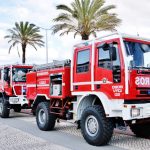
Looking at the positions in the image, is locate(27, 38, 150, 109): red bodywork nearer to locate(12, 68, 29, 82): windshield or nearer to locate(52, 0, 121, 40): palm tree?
locate(12, 68, 29, 82): windshield

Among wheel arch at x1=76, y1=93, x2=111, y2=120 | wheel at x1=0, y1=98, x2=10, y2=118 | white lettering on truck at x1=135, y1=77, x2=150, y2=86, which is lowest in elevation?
wheel at x1=0, y1=98, x2=10, y2=118

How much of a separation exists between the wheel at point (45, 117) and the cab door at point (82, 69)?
6.02 feet

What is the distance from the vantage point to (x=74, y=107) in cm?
1063

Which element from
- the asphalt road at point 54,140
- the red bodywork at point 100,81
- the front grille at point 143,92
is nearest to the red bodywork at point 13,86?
the asphalt road at point 54,140

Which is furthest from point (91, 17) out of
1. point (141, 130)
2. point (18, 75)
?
point (141, 130)

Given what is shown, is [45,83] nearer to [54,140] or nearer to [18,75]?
[54,140]

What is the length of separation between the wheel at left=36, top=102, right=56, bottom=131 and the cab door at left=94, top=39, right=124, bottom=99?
2830mm

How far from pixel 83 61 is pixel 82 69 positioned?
0.74 ft

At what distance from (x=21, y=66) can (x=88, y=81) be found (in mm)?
7531

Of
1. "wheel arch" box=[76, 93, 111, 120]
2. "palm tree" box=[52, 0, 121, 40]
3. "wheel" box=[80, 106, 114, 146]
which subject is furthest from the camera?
"palm tree" box=[52, 0, 121, 40]

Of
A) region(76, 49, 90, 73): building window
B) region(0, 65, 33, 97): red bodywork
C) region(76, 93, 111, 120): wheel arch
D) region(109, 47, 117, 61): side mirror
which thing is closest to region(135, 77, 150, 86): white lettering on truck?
region(109, 47, 117, 61): side mirror

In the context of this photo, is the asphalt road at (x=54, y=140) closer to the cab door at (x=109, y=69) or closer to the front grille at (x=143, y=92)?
the front grille at (x=143, y=92)

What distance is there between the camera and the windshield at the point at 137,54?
8.91 m

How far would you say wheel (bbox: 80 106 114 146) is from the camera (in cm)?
901
